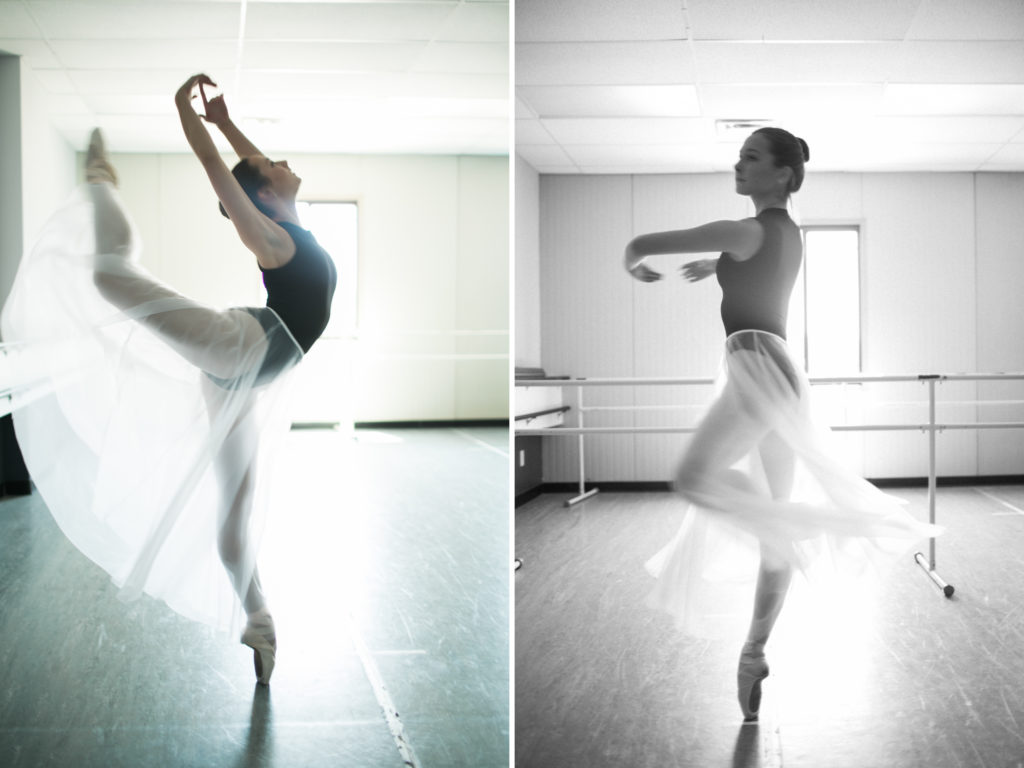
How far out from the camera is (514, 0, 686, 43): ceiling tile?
1663 millimetres

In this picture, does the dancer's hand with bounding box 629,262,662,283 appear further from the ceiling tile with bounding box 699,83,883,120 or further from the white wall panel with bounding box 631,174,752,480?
the ceiling tile with bounding box 699,83,883,120

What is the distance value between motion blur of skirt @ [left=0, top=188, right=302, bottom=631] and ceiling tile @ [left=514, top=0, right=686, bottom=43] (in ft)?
2.37

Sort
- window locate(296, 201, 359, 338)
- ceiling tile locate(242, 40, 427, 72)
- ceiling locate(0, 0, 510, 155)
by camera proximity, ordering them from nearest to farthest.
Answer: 1. ceiling locate(0, 0, 510, 155)
2. ceiling tile locate(242, 40, 427, 72)
3. window locate(296, 201, 359, 338)

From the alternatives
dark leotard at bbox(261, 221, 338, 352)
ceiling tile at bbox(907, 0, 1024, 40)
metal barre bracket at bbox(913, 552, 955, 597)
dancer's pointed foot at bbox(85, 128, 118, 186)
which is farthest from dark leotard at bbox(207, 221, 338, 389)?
metal barre bracket at bbox(913, 552, 955, 597)

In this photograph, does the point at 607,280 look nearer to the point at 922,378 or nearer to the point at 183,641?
the point at 922,378

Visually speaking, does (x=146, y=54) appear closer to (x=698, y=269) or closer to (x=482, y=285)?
(x=698, y=269)

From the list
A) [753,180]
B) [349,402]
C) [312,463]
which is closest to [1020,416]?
[753,180]

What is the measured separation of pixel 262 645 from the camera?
71.1 inches

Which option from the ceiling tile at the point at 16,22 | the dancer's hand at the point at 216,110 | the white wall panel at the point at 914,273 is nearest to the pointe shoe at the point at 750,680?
the white wall panel at the point at 914,273

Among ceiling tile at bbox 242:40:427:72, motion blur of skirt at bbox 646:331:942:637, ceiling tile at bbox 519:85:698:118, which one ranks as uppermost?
ceiling tile at bbox 242:40:427:72

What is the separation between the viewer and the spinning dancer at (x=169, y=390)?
175cm

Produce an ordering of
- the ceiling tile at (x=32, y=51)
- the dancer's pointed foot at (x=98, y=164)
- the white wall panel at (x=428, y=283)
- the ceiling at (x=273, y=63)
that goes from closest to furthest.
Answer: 1. the dancer's pointed foot at (x=98, y=164)
2. the ceiling at (x=273, y=63)
3. the ceiling tile at (x=32, y=51)
4. the white wall panel at (x=428, y=283)

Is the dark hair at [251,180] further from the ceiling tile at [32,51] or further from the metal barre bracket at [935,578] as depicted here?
the ceiling tile at [32,51]

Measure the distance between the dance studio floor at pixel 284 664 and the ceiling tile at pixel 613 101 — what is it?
1.10 m
